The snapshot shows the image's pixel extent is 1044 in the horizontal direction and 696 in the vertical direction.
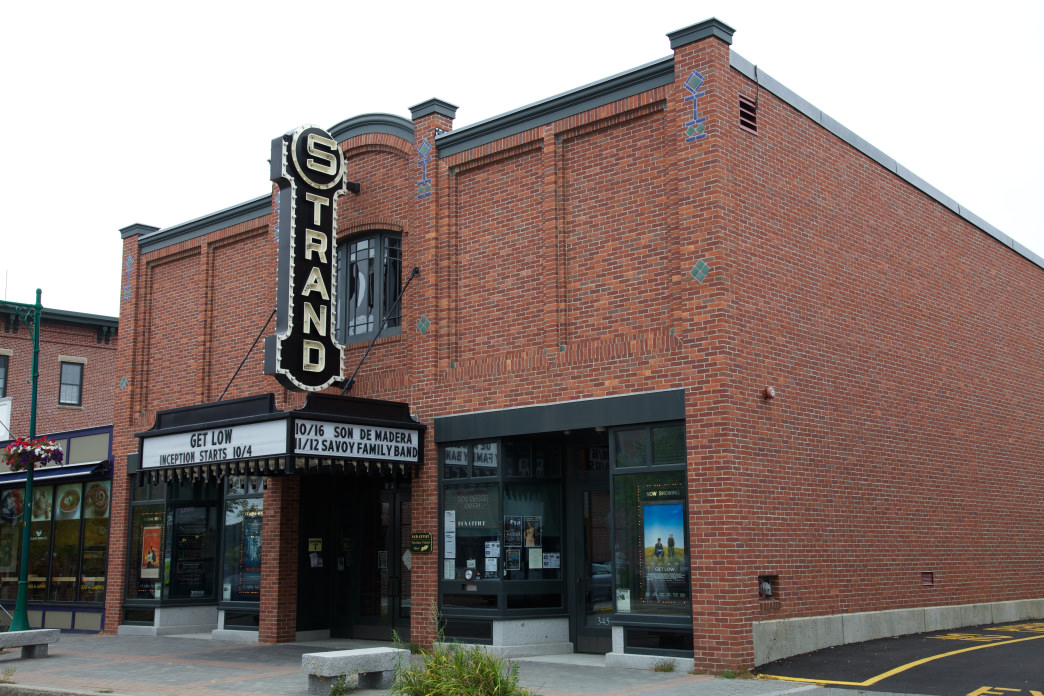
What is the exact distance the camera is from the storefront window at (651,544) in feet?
45.0

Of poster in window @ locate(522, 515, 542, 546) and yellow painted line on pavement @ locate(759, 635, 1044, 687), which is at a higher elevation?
poster in window @ locate(522, 515, 542, 546)

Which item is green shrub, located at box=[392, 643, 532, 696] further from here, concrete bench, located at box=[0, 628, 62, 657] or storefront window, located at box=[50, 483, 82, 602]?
storefront window, located at box=[50, 483, 82, 602]

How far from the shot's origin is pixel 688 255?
14000 millimetres

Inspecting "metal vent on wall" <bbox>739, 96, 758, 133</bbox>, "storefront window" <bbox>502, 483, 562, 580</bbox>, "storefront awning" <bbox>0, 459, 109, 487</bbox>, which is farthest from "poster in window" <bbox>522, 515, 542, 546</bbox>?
"storefront awning" <bbox>0, 459, 109, 487</bbox>

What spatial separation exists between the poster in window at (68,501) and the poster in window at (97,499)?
0.35 metres

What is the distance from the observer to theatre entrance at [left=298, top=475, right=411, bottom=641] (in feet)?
60.7

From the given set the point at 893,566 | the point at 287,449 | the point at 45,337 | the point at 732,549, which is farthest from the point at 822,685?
the point at 45,337

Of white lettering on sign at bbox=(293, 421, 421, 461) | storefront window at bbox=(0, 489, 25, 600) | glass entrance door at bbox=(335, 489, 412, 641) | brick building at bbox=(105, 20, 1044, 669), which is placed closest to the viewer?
brick building at bbox=(105, 20, 1044, 669)

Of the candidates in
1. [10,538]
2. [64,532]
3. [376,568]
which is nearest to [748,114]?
[376,568]

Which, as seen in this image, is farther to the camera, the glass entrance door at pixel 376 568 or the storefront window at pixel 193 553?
the storefront window at pixel 193 553

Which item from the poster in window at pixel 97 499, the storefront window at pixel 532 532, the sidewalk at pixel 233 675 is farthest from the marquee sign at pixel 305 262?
the poster in window at pixel 97 499

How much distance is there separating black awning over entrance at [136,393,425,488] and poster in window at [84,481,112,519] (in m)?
6.21

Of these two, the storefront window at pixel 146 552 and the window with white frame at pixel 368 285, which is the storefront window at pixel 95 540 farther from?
the window with white frame at pixel 368 285

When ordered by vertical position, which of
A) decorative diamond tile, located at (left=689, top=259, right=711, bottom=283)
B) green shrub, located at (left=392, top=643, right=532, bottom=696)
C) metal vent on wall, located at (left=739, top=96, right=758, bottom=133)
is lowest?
green shrub, located at (left=392, top=643, right=532, bottom=696)
